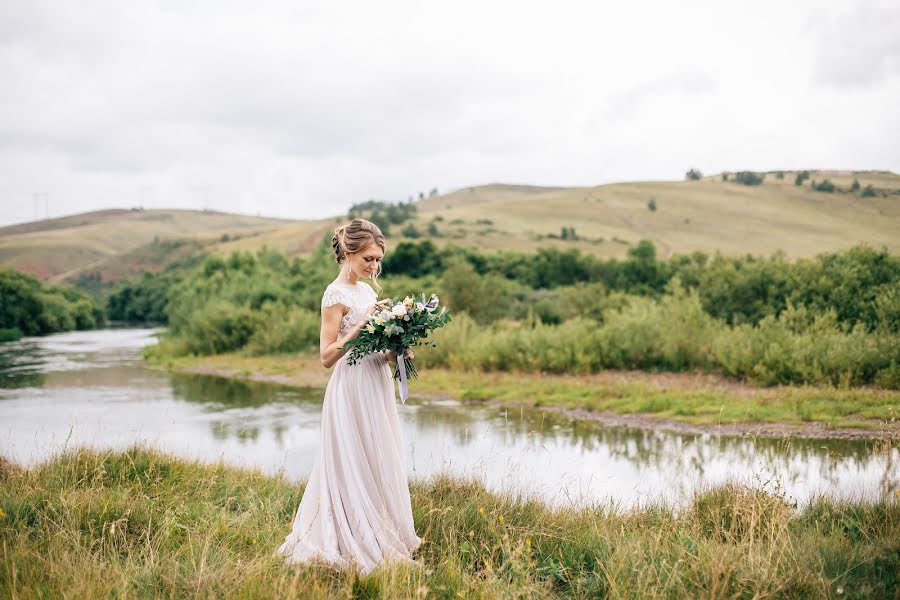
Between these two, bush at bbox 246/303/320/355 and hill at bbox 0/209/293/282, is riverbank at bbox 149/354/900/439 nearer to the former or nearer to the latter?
bush at bbox 246/303/320/355

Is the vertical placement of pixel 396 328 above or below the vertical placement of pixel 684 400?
above

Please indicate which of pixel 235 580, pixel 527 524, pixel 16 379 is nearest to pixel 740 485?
pixel 527 524

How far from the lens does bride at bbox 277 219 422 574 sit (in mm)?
4926

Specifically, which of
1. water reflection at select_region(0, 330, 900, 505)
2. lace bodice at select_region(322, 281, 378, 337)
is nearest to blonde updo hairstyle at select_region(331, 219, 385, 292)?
lace bodice at select_region(322, 281, 378, 337)

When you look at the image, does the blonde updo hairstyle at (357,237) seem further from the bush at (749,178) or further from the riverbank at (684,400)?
the bush at (749,178)

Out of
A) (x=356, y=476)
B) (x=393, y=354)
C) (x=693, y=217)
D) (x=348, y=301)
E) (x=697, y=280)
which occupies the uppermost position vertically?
(x=693, y=217)

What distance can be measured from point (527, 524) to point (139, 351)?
37987mm

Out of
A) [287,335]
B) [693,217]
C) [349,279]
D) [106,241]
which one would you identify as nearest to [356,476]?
[349,279]

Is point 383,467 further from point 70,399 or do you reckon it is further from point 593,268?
point 593,268

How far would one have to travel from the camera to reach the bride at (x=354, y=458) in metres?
4.93

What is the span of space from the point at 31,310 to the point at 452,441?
50.4m

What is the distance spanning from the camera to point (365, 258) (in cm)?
525

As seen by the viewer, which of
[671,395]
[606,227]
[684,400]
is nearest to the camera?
[684,400]

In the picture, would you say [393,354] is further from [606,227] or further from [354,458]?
[606,227]
